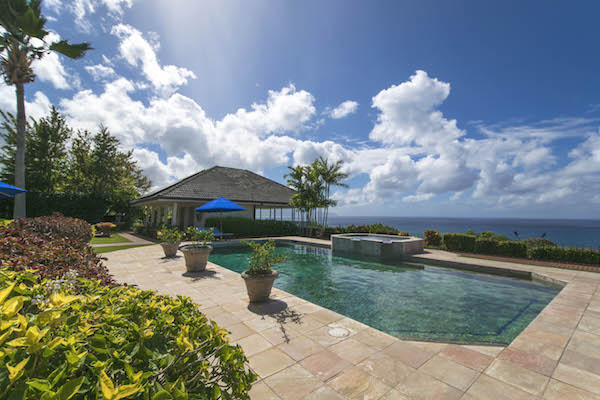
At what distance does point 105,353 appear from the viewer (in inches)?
47.1

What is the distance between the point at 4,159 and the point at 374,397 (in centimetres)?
4412

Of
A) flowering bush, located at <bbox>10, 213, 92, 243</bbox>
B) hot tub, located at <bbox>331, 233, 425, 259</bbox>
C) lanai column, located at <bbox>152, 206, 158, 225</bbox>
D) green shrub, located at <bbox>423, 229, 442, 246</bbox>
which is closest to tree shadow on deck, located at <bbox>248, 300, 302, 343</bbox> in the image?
flowering bush, located at <bbox>10, 213, 92, 243</bbox>

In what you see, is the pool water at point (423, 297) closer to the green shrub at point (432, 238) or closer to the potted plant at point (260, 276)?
the potted plant at point (260, 276)

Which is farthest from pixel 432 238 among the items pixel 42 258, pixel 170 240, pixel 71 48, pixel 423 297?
pixel 71 48

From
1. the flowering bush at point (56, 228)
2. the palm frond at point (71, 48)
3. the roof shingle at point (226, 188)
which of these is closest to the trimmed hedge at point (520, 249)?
the roof shingle at point (226, 188)

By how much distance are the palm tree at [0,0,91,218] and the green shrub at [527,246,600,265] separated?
30095 millimetres

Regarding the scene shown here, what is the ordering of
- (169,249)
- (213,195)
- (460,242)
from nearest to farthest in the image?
(169,249), (460,242), (213,195)

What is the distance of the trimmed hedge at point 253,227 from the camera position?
2060cm

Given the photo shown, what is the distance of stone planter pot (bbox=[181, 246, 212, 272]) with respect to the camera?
8.60 meters

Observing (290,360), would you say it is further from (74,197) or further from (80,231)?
(74,197)

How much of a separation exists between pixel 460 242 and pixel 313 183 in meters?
12.4

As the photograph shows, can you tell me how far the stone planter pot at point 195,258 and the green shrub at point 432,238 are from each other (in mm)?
14141

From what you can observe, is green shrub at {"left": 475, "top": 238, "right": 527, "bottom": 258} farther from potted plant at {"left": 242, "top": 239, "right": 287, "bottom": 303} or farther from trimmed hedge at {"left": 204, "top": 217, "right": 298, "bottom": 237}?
trimmed hedge at {"left": 204, "top": 217, "right": 298, "bottom": 237}

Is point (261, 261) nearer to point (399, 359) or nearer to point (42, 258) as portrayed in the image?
point (399, 359)
